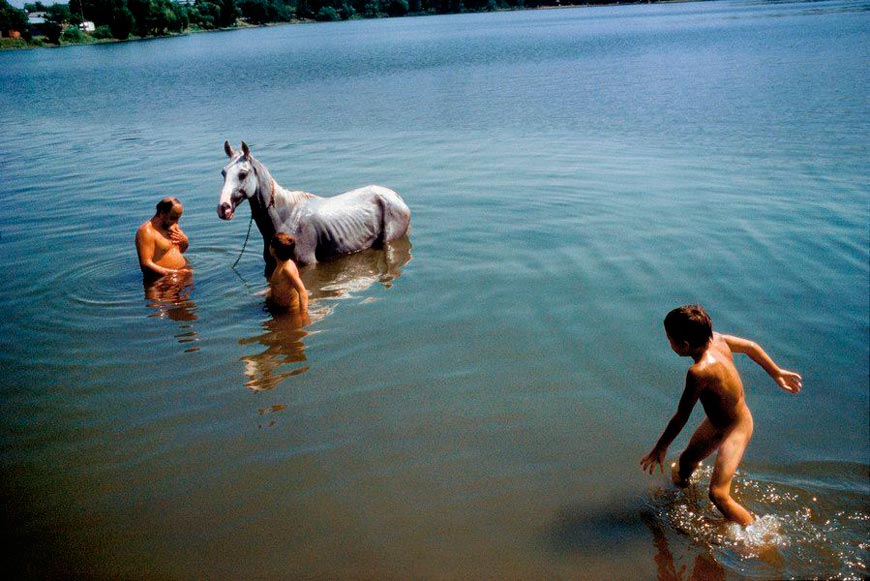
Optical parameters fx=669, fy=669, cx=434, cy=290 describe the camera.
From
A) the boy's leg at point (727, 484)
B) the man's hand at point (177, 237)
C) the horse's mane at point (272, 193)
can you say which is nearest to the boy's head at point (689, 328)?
the boy's leg at point (727, 484)

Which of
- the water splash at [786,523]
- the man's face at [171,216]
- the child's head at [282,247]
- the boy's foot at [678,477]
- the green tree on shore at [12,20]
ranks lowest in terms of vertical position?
the water splash at [786,523]

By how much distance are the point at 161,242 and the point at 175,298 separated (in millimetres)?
931

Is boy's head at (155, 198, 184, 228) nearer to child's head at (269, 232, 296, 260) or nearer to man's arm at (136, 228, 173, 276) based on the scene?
man's arm at (136, 228, 173, 276)

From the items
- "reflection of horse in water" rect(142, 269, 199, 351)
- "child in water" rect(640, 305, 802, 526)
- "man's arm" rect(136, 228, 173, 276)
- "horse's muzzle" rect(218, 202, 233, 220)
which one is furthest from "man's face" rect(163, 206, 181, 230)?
"child in water" rect(640, 305, 802, 526)

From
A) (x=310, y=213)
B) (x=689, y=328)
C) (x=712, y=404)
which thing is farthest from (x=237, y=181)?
(x=712, y=404)

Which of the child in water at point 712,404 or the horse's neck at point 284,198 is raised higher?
the horse's neck at point 284,198

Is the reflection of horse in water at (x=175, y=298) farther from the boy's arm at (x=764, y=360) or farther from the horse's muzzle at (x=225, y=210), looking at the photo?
the boy's arm at (x=764, y=360)

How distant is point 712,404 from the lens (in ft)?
15.9

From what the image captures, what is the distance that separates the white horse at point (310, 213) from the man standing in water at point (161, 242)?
104cm

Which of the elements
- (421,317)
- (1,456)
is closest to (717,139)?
(421,317)

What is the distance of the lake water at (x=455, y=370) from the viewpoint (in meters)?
4.81

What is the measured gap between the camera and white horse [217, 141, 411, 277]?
9.18 metres

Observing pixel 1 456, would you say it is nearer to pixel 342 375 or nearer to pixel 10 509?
pixel 10 509

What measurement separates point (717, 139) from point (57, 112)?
28318 mm
